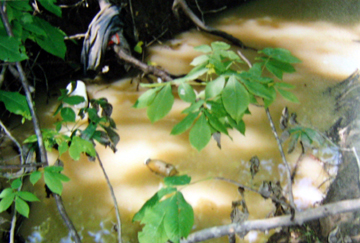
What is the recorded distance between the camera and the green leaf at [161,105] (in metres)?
0.66

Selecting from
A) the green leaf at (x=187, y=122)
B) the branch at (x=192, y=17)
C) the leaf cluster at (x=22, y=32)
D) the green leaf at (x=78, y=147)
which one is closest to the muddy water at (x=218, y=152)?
the branch at (x=192, y=17)

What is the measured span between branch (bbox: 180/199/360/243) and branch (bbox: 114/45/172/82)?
0.84m

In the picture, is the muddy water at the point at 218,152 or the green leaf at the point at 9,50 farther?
the muddy water at the point at 218,152

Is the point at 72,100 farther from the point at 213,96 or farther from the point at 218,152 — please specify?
the point at 218,152

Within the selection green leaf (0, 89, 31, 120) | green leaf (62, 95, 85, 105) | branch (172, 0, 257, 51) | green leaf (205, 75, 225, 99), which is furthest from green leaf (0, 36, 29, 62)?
branch (172, 0, 257, 51)

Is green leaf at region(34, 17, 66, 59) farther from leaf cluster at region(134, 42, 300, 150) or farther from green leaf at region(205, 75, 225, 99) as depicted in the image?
green leaf at region(205, 75, 225, 99)

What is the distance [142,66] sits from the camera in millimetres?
1432

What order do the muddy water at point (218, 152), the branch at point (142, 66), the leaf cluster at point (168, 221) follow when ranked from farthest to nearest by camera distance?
the branch at point (142, 66) < the muddy water at point (218, 152) < the leaf cluster at point (168, 221)

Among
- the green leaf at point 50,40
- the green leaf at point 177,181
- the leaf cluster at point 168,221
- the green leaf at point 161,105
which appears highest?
the green leaf at point 50,40

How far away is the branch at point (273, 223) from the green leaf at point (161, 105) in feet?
1.39

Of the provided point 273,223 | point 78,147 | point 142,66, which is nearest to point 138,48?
point 142,66

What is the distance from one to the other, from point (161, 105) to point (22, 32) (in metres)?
0.53

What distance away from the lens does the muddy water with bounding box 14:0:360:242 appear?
3.32 ft

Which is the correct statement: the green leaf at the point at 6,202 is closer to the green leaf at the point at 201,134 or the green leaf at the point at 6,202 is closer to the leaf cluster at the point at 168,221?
the leaf cluster at the point at 168,221
